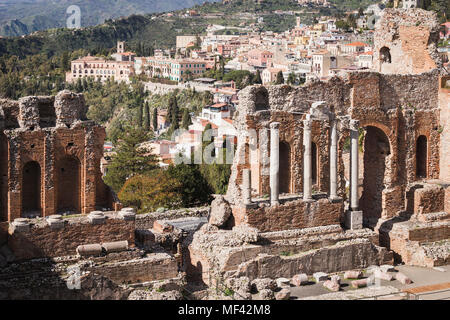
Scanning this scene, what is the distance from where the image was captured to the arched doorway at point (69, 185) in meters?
22.6

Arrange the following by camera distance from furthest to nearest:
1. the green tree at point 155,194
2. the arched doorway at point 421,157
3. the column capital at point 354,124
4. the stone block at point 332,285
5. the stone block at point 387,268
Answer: the green tree at point 155,194 < the arched doorway at point 421,157 < the column capital at point 354,124 < the stone block at point 387,268 < the stone block at point 332,285

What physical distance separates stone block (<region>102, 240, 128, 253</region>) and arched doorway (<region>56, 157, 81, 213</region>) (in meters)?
2.24

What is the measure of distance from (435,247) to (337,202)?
11.6ft

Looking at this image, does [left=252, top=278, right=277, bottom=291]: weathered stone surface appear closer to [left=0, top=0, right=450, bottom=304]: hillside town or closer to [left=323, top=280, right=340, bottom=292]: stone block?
[left=0, top=0, right=450, bottom=304]: hillside town

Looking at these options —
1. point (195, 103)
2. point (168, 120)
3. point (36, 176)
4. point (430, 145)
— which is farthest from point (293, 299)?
point (195, 103)

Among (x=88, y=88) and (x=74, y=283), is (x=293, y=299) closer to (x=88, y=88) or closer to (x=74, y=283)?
(x=74, y=283)

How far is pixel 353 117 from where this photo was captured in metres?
26.0

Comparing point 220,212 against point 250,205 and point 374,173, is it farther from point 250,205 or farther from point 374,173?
point 374,173

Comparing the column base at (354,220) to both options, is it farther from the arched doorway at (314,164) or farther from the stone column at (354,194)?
the arched doorway at (314,164)

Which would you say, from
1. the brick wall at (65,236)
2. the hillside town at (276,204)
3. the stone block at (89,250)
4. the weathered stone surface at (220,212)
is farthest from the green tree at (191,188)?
the stone block at (89,250)

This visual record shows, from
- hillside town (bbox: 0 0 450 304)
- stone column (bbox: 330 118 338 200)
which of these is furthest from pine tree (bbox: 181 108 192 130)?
stone column (bbox: 330 118 338 200)

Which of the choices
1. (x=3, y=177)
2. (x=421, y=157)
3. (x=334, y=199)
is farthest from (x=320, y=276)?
(x=3, y=177)

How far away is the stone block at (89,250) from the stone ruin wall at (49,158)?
6.43 feet

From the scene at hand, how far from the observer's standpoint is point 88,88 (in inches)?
6093
